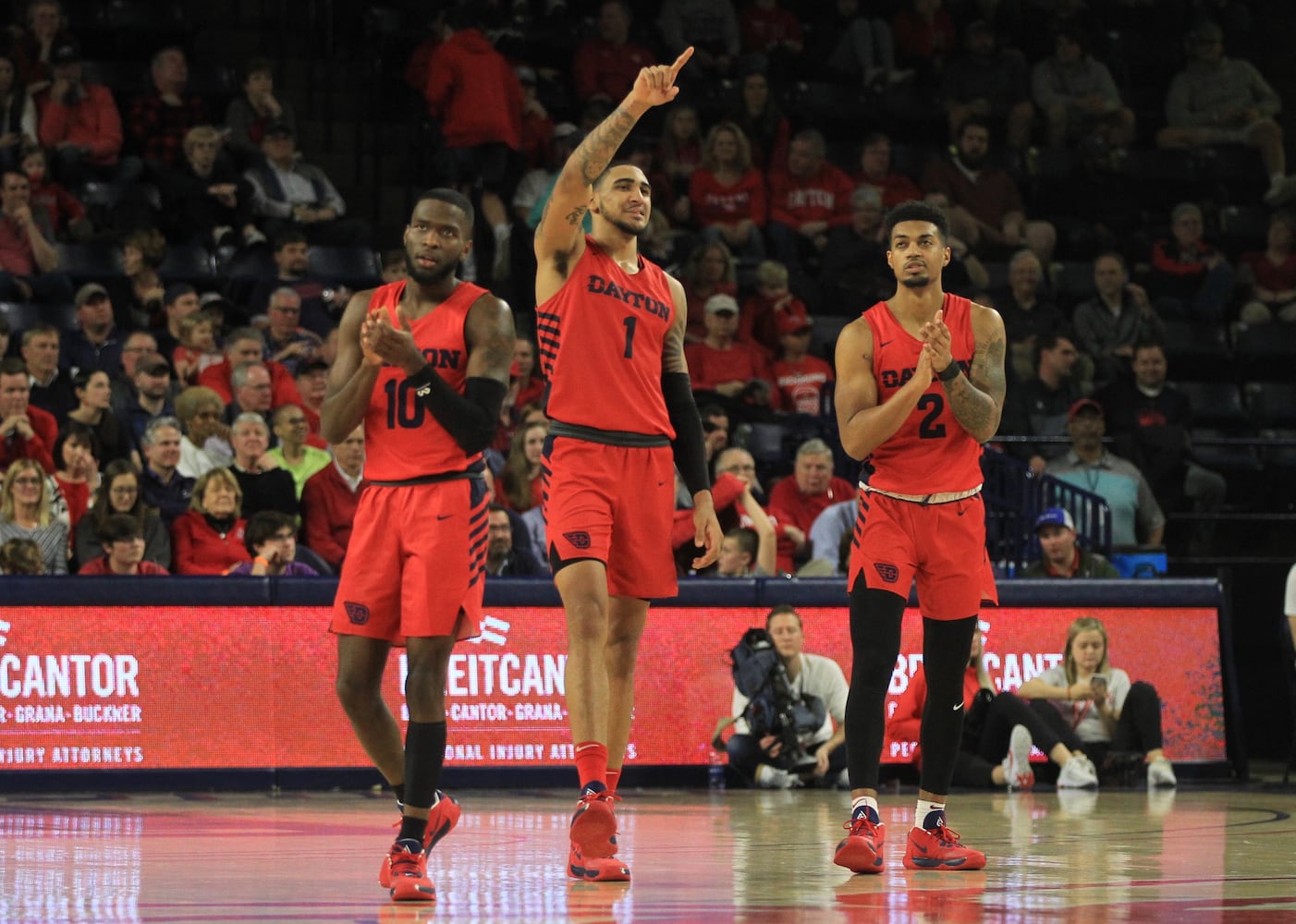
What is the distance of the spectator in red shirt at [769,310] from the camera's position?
52.9ft

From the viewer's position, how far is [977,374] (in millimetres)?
7422

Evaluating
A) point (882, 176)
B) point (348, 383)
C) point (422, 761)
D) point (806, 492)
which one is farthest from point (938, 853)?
point (882, 176)

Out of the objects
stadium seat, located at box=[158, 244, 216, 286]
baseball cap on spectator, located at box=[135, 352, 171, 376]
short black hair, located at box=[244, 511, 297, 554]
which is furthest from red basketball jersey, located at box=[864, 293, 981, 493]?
stadium seat, located at box=[158, 244, 216, 286]

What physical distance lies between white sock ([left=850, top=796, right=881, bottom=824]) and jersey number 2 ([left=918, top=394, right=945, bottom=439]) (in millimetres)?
1301

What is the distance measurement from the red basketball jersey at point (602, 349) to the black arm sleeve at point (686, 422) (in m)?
0.13

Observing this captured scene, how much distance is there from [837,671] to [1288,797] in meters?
2.60

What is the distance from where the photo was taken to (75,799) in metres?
10.6

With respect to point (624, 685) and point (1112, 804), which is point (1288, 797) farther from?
point (624, 685)

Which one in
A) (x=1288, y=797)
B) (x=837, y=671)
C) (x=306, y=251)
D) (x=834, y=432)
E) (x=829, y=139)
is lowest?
(x=1288, y=797)

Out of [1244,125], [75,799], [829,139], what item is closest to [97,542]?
[75,799]

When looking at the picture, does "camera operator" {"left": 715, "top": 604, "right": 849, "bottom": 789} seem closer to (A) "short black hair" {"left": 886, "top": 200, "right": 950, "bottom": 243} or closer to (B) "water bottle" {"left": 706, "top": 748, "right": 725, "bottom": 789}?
(B) "water bottle" {"left": 706, "top": 748, "right": 725, "bottom": 789}

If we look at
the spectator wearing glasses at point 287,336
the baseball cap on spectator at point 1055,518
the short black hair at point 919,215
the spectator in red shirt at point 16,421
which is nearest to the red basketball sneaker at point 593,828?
the short black hair at point 919,215

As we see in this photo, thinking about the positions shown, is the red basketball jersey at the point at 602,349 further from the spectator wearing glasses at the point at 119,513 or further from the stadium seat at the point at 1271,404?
the stadium seat at the point at 1271,404

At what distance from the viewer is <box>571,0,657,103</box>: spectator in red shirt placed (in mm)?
17703
